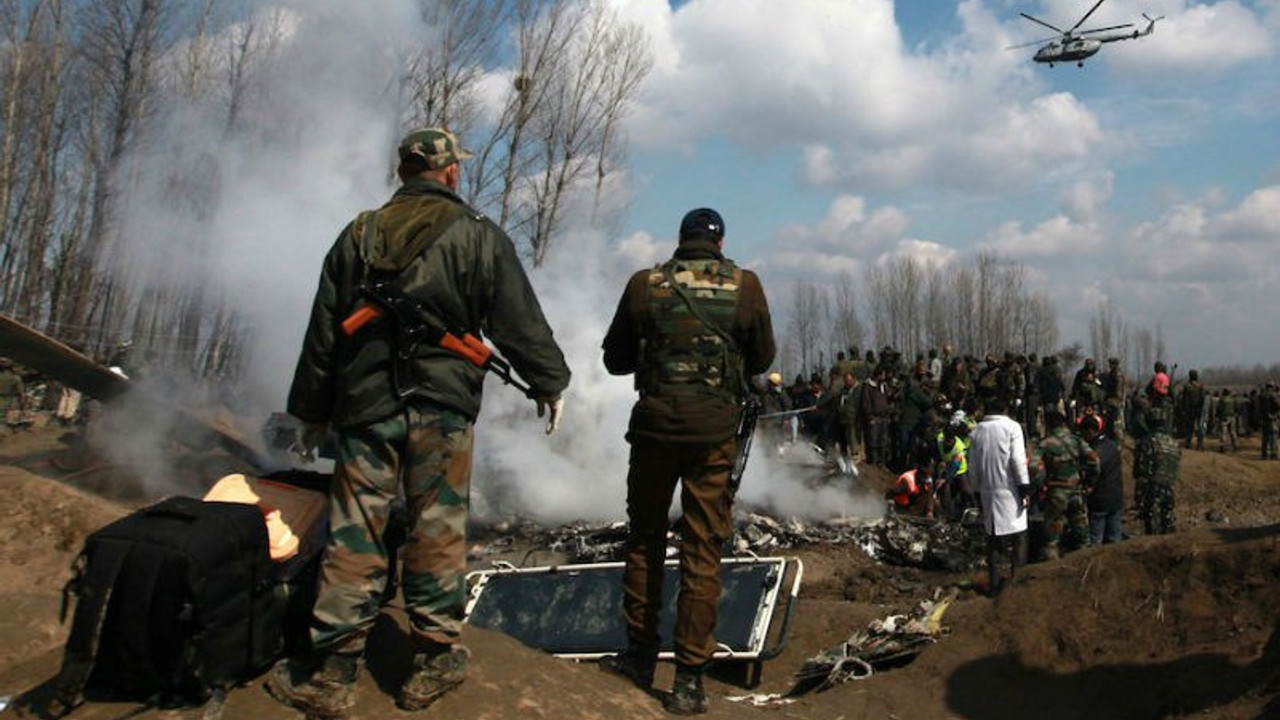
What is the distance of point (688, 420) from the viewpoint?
3982mm

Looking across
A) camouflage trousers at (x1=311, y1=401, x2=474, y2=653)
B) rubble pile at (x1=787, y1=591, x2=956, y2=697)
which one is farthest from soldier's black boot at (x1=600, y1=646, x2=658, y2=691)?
rubble pile at (x1=787, y1=591, x2=956, y2=697)

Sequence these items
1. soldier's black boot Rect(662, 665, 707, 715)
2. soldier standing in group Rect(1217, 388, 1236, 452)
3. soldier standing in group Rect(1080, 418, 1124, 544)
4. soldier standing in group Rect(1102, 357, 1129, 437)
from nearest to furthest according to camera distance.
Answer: soldier's black boot Rect(662, 665, 707, 715), soldier standing in group Rect(1080, 418, 1124, 544), soldier standing in group Rect(1102, 357, 1129, 437), soldier standing in group Rect(1217, 388, 1236, 452)

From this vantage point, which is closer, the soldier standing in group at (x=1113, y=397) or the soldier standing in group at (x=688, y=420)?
the soldier standing in group at (x=688, y=420)

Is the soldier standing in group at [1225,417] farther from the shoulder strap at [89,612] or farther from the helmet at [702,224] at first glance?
the shoulder strap at [89,612]

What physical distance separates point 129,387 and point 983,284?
4810 cm

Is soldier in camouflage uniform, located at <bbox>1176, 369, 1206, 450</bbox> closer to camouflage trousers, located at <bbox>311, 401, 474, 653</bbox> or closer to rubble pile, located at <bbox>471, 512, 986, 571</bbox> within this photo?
rubble pile, located at <bbox>471, 512, 986, 571</bbox>

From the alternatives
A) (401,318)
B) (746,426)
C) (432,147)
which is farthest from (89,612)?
(746,426)

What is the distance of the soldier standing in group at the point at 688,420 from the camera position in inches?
158

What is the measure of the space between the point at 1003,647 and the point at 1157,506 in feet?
22.9

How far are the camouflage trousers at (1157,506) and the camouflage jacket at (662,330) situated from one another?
10066mm

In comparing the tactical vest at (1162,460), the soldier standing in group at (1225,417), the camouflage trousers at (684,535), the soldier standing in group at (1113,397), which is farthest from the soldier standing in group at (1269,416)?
the camouflage trousers at (684,535)

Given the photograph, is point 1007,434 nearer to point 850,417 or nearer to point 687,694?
point 687,694

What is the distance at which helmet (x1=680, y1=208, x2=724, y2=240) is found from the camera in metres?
4.23

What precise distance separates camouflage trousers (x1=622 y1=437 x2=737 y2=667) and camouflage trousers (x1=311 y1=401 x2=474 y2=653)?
964mm
